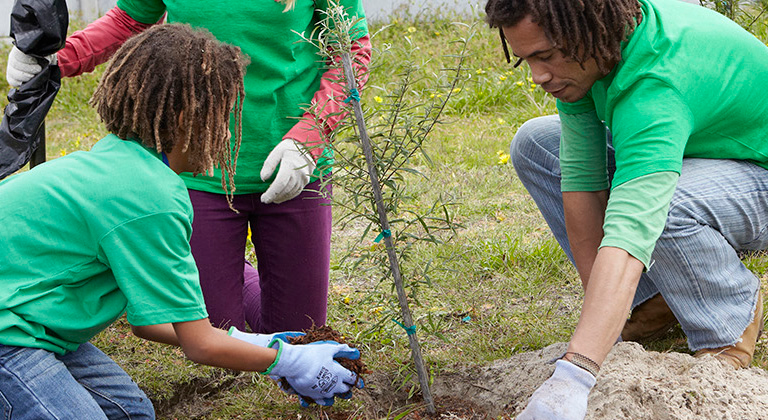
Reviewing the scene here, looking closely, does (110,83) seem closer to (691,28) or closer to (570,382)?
(570,382)

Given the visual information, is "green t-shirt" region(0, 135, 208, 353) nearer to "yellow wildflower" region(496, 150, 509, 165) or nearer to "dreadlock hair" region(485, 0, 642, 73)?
"dreadlock hair" region(485, 0, 642, 73)

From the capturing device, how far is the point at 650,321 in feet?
8.43

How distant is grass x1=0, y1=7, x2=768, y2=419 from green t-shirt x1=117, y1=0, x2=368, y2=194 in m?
0.29

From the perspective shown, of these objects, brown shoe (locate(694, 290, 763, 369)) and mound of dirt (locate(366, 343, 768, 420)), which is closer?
mound of dirt (locate(366, 343, 768, 420))

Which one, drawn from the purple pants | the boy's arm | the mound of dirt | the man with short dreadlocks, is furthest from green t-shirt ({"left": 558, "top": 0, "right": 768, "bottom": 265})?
the boy's arm

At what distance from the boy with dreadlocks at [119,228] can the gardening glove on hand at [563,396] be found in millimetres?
741

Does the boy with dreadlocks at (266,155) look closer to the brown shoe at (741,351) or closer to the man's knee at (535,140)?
the man's knee at (535,140)

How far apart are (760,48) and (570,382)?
129cm

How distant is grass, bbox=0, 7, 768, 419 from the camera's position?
241cm

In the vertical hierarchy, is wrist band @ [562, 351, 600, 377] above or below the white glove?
below

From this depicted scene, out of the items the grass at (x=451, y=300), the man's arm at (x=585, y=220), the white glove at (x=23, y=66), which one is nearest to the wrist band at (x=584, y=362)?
the grass at (x=451, y=300)

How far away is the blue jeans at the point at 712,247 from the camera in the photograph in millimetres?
2182

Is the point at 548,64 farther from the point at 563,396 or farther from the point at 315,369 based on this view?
the point at 315,369

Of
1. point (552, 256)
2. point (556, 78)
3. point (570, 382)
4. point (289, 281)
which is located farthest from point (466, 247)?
point (570, 382)
